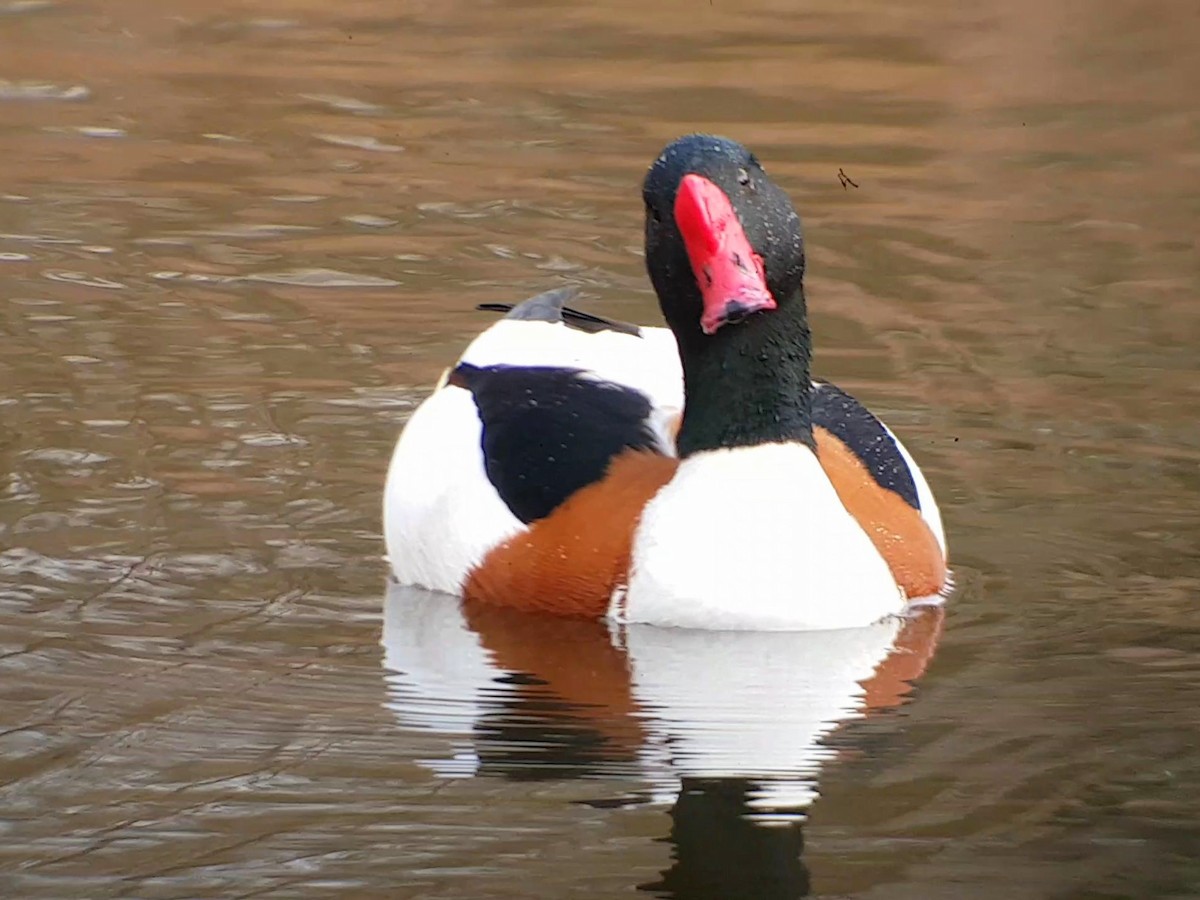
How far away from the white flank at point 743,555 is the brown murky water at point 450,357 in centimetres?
13

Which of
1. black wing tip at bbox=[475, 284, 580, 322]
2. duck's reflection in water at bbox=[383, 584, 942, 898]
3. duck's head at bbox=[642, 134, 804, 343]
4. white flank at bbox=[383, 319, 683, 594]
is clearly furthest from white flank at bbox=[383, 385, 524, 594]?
duck's head at bbox=[642, 134, 804, 343]

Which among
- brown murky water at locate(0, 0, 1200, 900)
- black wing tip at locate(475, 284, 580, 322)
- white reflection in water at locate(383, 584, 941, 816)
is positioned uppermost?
black wing tip at locate(475, 284, 580, 322)

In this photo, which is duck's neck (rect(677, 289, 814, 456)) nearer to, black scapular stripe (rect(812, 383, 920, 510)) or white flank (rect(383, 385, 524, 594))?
black scapular stripe (rect(812, 383, 920, 510))

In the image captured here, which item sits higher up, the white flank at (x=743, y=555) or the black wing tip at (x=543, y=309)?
the black wing tip at (x=543, y=309)

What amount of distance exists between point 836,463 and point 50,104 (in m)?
7.31

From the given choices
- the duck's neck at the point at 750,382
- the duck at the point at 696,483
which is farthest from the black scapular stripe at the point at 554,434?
the duck's neck at the point at 750,382

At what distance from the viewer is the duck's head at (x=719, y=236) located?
→ 20.1ft

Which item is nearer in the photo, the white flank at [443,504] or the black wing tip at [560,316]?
the white flank at [443,504]

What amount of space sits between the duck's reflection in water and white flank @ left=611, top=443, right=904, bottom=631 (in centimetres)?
6

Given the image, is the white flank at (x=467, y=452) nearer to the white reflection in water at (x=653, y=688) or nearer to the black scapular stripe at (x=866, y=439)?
the white reflection in water at (x=653, y=688)

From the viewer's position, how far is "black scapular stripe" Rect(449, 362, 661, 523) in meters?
6.82

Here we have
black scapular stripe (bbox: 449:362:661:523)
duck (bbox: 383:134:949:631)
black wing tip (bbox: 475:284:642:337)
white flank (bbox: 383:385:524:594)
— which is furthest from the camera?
black wing tip (bbox: 475:284:642:337)

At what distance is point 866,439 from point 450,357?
8.07 feet

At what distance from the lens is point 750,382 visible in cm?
666
